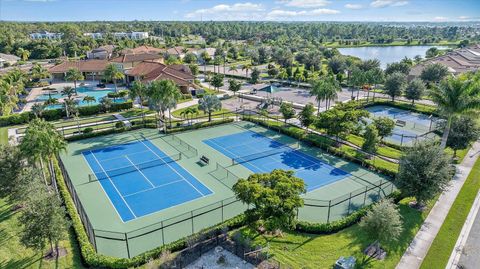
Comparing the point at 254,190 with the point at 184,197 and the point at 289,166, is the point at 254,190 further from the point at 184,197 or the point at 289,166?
the point at 289,166

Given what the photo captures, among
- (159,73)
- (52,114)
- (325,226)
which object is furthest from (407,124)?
(52,114)

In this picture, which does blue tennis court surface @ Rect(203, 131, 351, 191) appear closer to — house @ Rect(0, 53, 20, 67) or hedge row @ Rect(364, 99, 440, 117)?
hedge row @ Rect(364, 99, 440, 117)

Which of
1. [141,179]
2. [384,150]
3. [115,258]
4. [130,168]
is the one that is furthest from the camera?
[384,150]

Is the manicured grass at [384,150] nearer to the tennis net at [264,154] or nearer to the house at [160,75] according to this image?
the tennis net at [264,154]

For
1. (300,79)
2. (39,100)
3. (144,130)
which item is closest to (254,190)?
(144,130)

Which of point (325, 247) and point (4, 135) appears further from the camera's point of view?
point (4, 135)

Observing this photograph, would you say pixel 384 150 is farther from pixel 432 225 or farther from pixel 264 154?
pixel 432 225

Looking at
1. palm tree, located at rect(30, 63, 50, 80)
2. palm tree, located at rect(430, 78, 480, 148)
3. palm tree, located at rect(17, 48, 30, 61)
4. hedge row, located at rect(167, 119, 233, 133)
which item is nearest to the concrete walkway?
palm tree, located at rect(430, 78, 480, 148)
